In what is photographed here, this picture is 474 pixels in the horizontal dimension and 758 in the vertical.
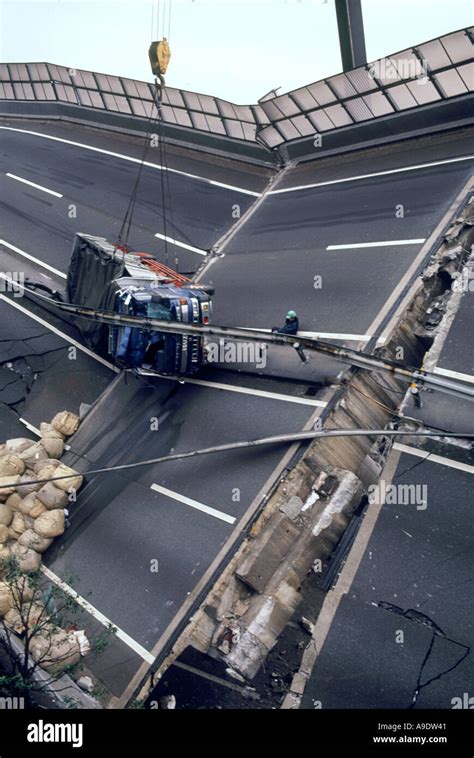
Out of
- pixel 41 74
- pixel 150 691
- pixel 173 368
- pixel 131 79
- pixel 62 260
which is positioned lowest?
pixel 150 691

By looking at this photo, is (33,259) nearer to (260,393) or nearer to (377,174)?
(260,393)

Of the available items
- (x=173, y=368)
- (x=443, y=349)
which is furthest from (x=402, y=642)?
(x=173, y=368)

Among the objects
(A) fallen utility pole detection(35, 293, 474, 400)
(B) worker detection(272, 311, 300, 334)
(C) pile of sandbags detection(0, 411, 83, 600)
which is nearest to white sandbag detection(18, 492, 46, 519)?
(C) pile of sandbags detection(0, 411, 83, 600)

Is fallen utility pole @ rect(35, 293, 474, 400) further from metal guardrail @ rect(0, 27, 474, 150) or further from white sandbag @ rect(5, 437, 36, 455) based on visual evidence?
metal guardrail @ rect(0, 27, 474, 150)

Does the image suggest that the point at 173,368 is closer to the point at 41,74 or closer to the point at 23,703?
the point at 23,703

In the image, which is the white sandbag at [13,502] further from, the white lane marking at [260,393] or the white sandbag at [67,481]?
the white lane marking at [260,393]

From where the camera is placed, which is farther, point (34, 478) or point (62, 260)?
point (62, 260)

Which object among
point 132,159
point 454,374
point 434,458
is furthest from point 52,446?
point 132,159
